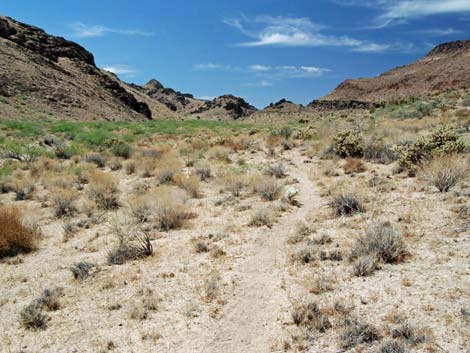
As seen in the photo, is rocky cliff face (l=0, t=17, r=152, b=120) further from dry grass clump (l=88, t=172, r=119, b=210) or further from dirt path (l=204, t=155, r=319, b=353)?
dirt path (l=204, t=155, r=319, b=353)

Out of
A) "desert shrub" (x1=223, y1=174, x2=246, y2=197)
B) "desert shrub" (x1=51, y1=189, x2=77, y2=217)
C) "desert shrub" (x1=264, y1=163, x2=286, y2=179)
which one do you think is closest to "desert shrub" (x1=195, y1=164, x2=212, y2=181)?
"desert shrub" (x1=223, y1=174, x2=246, y2=197)

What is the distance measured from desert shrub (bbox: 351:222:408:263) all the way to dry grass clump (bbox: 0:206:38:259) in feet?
21.7

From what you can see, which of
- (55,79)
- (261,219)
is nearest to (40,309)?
(261,219)

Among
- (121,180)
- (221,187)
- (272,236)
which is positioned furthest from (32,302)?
(121,180)

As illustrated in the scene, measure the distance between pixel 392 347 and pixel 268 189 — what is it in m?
6.55

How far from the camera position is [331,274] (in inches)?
217

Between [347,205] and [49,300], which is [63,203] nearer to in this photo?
[49,300]

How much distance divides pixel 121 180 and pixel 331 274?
9.62m

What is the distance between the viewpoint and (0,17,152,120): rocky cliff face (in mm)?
40250

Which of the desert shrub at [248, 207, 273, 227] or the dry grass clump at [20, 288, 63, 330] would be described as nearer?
the dry grass clump at [20, 288, 63, 330]

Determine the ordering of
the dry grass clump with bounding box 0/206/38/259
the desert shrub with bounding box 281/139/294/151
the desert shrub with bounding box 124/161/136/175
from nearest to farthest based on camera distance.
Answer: the dry grass clump with bounding box 0/206/38/259 → the desert shrub with bounding box 124/161/136/175 → the desert shrub with bounding box 281/139/294/151

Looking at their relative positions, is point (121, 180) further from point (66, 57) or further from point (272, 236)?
point (66, 57)

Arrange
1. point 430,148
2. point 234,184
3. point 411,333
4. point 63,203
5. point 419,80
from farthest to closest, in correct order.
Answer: point 419,80 < point 234,184 < point 430,148 < point 63,203 < point 411,333

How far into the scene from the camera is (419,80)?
72.2 m
